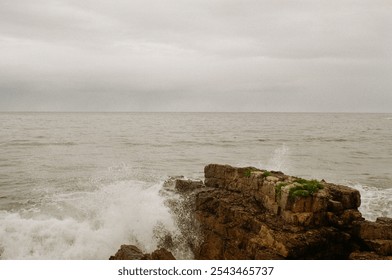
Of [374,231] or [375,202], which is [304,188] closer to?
[374,231]

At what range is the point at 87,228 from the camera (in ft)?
45.7

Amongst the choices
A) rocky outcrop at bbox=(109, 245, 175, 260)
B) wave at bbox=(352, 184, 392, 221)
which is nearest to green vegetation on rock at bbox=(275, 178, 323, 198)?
rocky outcrop at bbox=(109, 245, 175, 260)

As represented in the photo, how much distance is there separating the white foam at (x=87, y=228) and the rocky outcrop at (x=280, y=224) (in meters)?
1.75

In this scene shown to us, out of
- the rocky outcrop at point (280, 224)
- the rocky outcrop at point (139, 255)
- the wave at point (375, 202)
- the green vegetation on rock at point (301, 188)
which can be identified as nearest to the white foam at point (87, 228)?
the rocky outcrop at point (280, 224)

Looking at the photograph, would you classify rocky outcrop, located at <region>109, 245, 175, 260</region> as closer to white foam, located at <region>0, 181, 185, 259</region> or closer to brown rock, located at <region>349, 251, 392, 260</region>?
white foam, located at <region>0, 181, 185, 259</region>

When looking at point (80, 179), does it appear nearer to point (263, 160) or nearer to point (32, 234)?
point (32, 234)

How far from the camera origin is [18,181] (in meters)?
22.2

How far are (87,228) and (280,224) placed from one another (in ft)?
26.7

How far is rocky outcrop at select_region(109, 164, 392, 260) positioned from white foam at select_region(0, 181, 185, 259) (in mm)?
1749

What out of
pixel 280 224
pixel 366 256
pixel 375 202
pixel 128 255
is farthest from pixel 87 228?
pixel 375 202

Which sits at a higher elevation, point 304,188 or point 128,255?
point 304,188

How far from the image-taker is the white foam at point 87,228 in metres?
12.7

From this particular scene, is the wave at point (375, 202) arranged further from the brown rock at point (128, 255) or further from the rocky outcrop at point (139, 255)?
the brown rock at point (128, 255)
